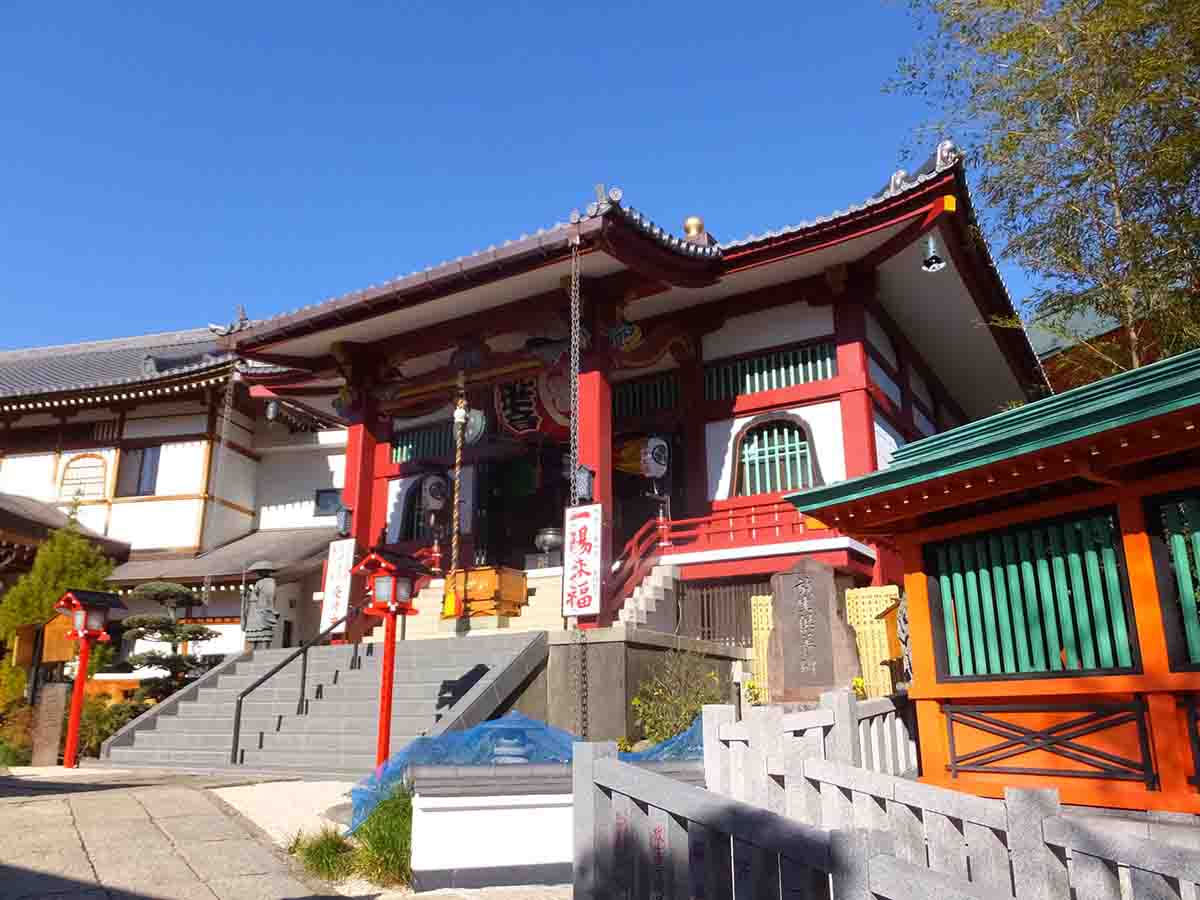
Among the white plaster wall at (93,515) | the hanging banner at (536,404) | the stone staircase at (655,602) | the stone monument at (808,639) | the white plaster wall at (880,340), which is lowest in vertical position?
the stone monument at (808,639)

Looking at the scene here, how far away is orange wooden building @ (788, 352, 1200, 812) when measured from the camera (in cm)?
602

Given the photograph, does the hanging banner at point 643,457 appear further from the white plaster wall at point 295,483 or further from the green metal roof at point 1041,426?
the white plaster wall at point 295,483

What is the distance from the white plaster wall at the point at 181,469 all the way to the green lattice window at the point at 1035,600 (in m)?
20.4

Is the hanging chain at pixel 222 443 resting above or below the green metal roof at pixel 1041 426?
above

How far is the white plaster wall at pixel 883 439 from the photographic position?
1475 centimetres

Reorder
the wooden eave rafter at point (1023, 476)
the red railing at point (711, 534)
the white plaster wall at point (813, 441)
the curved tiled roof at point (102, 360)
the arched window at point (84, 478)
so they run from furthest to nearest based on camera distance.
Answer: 1. the curved tiled roof at point (102, 360)
2. the arched window at point (84, 478)
3. the white plaster wall at point (813, 441)
4. the red railing at point (711, 534)
5. the wooden eave rafter at point (1023, 476)

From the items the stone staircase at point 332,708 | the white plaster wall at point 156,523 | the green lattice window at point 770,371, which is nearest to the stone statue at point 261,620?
the stone staircase at point 332,708

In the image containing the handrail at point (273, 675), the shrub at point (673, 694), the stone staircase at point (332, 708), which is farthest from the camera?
the handrail at point (273, 675)

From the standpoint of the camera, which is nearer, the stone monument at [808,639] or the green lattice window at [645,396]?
the stone monument at [808,639]

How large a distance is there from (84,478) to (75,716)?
13.4 metres

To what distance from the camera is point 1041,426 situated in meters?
6.36

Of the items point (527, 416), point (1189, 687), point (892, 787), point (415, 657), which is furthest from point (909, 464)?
point (527, 416)

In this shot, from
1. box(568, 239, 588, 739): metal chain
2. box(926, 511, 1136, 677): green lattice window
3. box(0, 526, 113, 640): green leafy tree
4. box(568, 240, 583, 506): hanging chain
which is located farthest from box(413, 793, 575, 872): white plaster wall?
box(0, 526, 113, 640): green leafy tree

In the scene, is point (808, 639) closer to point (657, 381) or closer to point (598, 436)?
point (598, 436)
